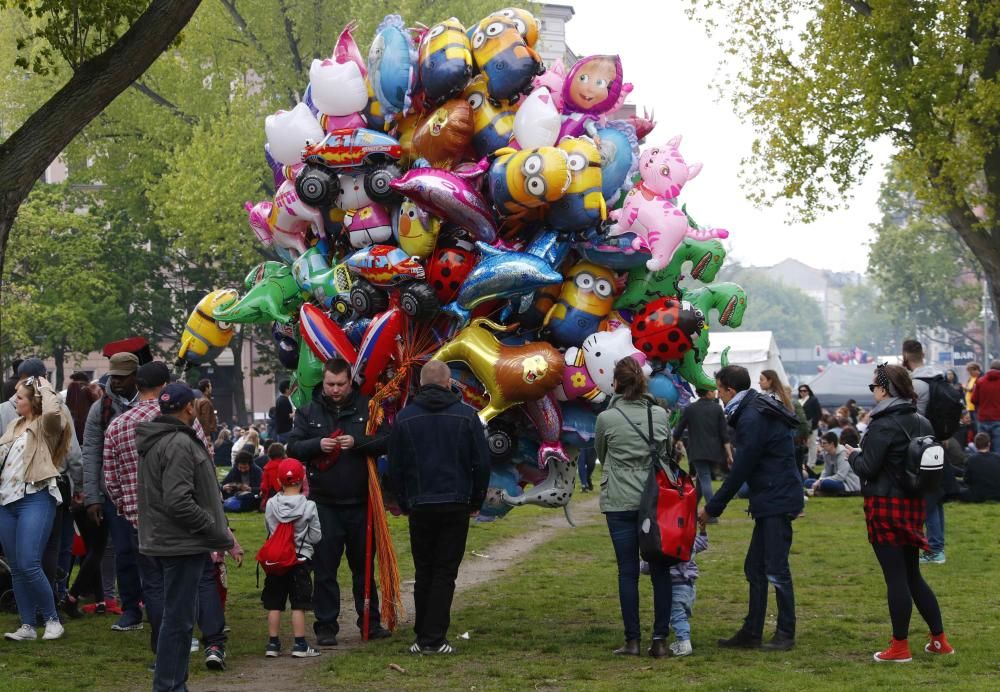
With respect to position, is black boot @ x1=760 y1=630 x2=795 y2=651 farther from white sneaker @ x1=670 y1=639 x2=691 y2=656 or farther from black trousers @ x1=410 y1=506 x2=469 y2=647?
black trousers @ x1=410 y1=506 x2=469 y2=647

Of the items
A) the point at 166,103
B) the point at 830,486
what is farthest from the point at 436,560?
the point at 166,103

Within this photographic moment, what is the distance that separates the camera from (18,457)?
9.77 metres

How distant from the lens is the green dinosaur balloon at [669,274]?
34.1 feet

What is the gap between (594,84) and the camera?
1030 cm

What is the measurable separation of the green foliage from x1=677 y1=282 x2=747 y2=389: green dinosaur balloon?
152 m

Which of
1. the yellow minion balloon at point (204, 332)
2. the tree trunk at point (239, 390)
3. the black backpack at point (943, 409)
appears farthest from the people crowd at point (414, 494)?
the tree trunk at point (239, 390)

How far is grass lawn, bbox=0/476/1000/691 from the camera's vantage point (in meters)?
8.41

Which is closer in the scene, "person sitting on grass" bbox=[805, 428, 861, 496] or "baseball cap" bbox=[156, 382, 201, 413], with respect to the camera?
"baseball cap" bbox=[156, 382, 201, 413]

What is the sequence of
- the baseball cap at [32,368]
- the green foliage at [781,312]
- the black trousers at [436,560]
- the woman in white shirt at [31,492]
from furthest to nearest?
the green foliage at [781,312], the baseball cap at [32,368], the woman in white shirt at [31,492], the black trousers at [436,560]

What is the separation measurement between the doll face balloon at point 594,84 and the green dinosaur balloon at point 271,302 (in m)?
2.62

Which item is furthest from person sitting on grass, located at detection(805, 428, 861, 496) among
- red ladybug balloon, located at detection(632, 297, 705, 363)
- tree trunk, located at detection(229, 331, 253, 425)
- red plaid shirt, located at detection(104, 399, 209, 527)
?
tree trunk, located at detection(229, 331, 253, 425)

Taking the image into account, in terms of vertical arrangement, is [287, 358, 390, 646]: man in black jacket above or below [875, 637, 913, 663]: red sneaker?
above

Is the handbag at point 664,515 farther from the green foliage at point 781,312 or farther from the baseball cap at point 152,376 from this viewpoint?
A: the green foliage at point 781,312

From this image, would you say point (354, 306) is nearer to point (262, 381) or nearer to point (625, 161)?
point (625, 161)
